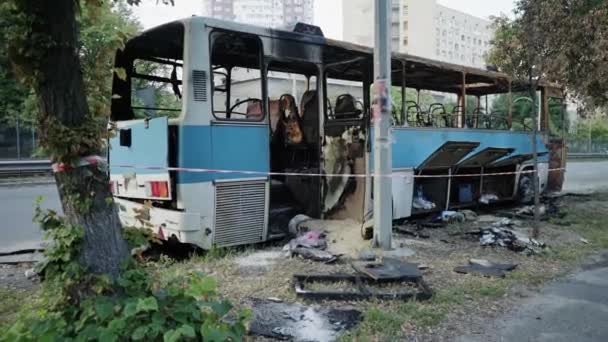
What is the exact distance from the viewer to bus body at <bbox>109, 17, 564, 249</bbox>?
5.37 metres

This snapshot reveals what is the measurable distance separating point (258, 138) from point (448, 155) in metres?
3.57

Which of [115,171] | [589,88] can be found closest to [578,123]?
[589,88]

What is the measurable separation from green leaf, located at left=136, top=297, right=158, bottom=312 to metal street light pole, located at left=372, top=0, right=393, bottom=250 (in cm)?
367

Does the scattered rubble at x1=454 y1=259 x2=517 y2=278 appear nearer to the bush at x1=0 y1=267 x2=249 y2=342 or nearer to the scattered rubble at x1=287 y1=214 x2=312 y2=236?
the scattered rubble at x1=287 y1=214 x2=312 y2=236

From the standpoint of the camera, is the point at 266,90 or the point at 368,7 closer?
the point at 266,90

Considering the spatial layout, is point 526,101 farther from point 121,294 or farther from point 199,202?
point 121,294

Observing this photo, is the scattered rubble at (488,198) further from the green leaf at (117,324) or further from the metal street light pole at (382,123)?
the green leaf at (117,324)

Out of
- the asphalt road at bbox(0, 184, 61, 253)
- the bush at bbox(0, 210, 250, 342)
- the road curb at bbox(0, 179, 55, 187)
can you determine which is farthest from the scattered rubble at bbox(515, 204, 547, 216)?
the road curb at bbox(0, 179, 55, 187)

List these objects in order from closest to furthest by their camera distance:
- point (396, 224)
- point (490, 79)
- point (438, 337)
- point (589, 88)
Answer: point (438, 337) < point (396, 224) < point (490, 79) < point (589, 88)

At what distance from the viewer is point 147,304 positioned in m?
2.45

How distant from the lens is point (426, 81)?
9.70 metres

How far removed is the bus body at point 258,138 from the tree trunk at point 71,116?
777 mm

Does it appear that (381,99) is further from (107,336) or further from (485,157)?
(107,336)

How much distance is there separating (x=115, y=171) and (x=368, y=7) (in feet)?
231
